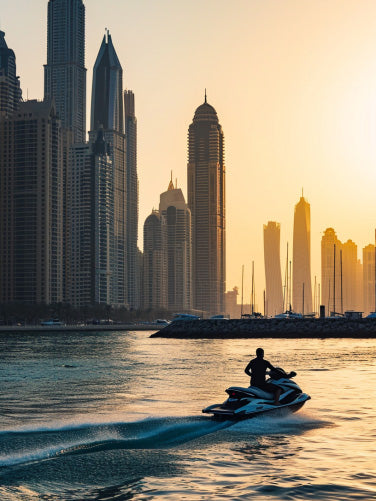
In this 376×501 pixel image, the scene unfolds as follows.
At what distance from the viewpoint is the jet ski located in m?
22.4

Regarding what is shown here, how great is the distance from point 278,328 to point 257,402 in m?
99.9

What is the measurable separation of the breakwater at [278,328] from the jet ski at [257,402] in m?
93.5

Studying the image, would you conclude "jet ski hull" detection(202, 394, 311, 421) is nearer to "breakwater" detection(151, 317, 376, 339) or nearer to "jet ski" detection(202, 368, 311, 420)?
"jet ski" detection(202, 368, 311, 420)

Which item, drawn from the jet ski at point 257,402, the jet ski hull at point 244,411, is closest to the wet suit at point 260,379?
the jet ski at point 257,402

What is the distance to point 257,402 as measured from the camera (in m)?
22.8

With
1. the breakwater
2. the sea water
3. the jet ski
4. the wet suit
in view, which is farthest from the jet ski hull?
the breakwater

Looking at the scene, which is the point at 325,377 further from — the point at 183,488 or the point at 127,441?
the point at 183,488

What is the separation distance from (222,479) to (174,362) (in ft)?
136

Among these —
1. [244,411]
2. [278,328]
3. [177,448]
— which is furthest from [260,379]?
[278,328]

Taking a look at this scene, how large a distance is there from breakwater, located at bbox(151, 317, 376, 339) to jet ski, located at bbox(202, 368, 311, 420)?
3683 inches

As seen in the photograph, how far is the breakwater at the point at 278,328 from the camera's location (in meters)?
117

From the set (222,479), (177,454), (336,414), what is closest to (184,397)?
(336,414)

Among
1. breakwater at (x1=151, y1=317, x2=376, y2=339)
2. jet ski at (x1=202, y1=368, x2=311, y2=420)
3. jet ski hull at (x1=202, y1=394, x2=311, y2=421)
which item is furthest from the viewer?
breakwater at (x1=151, y1=317, x2=376, y2=339)

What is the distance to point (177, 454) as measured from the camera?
18.5 metres
